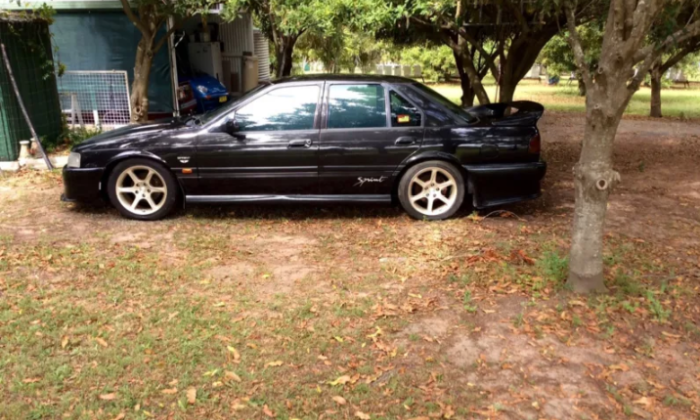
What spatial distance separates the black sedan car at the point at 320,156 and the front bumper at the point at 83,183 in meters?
0.01

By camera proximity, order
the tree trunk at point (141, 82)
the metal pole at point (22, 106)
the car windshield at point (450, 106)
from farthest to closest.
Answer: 1. the tree trunk at point (141, 82)
2. the metal pole at point (22, 106)
3. the car windshield at point (450, 106)

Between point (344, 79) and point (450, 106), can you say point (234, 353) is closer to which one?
point (344, 79)

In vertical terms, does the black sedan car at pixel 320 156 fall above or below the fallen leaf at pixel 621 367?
above

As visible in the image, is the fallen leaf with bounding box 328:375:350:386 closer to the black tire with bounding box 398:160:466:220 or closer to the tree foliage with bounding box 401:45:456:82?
the black tire with bounding box 398:160:466:220

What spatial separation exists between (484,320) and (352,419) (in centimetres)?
138

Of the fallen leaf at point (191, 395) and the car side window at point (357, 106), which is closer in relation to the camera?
the fallen leaf at point (191, 395)

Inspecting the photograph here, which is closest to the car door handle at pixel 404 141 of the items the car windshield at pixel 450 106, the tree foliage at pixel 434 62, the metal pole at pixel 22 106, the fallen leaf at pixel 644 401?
the car windshield at pixel 450 106

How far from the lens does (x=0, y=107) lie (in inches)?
337

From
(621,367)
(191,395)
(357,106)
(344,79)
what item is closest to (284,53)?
(344,79)

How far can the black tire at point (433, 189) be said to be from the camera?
6109mm

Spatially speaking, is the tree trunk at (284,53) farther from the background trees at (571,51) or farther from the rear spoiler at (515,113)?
the rear spoiler at (515,113)

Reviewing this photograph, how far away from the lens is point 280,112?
6148 millimetres

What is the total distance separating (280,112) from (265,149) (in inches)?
17.2

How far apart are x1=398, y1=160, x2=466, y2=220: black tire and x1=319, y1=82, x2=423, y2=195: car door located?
164mm
